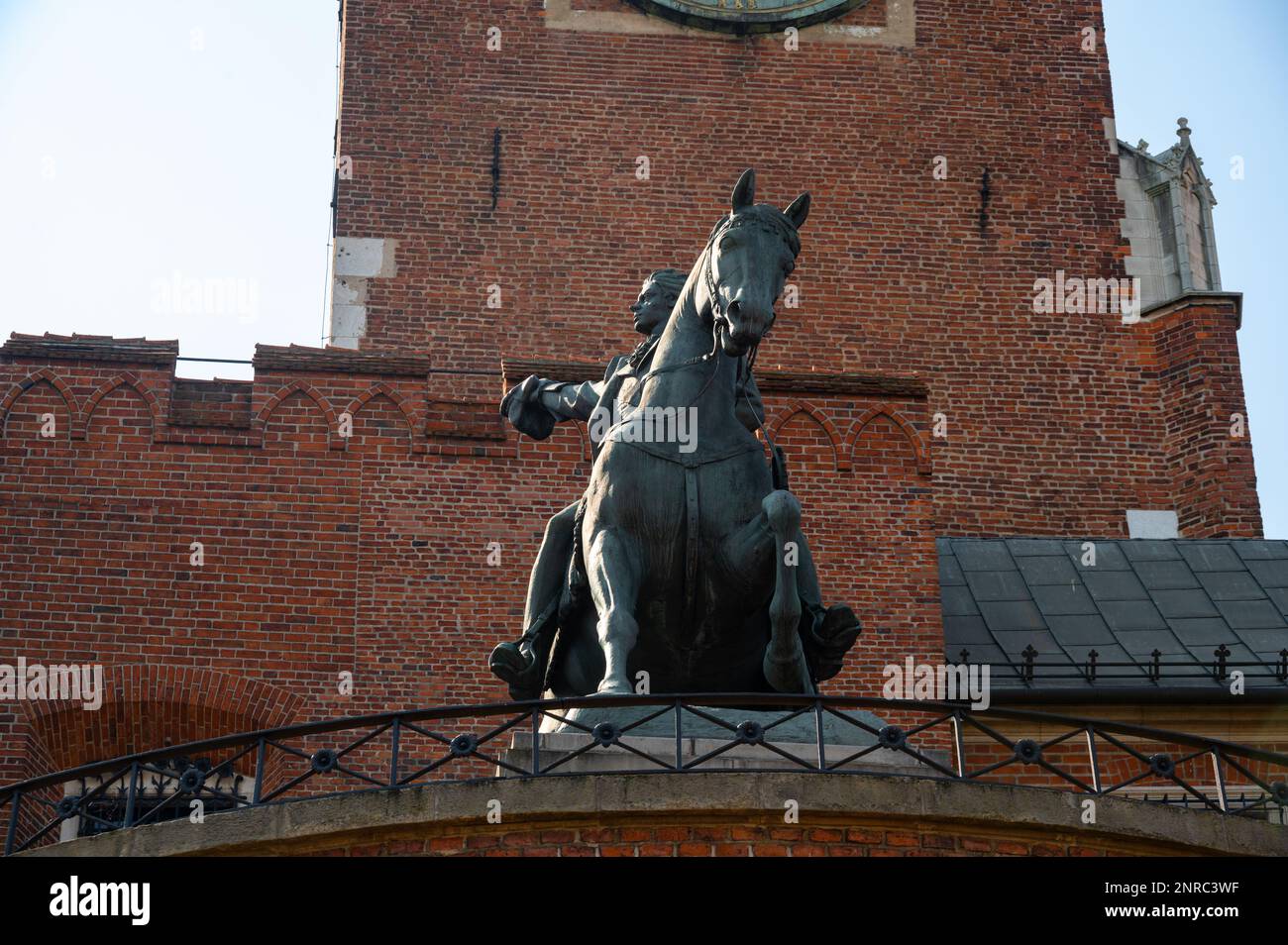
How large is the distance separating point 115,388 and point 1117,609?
24.8ft

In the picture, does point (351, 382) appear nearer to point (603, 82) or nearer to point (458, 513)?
point (458, 513)

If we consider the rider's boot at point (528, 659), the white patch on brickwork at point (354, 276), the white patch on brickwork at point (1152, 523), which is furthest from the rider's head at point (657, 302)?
the white patch on brickwork at point (1152, 523)

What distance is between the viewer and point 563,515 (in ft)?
38.4

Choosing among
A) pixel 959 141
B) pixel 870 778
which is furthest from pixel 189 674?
pixel 959 141

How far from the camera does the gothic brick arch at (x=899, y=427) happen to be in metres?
18.2

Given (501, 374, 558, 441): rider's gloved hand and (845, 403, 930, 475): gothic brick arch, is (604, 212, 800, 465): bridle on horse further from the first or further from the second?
(845, 403, 930, 475): gothic brick arch

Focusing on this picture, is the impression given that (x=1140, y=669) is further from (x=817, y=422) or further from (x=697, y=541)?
(x=697, y=541)

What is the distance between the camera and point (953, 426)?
2248 centimetres

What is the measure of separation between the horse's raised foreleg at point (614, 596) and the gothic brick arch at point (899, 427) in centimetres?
719

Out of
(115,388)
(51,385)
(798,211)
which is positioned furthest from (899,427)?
(798,211)

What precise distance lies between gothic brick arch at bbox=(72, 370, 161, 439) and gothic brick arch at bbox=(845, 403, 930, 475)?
503 cm

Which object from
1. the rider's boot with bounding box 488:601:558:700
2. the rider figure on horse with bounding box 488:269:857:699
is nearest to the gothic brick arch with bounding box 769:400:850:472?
the rider figure on horse with bounding box 488:269:857:699

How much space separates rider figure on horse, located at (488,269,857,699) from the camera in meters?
11.4
